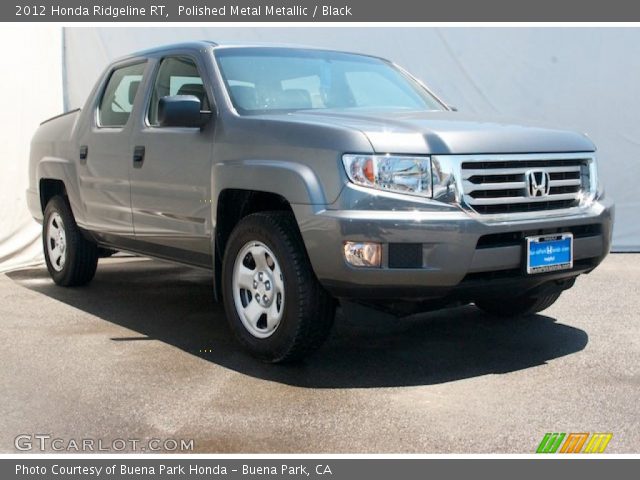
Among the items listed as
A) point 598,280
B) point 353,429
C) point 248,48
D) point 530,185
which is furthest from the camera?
point 598,280

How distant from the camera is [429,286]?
4047mm

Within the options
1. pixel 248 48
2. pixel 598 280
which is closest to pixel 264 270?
pixel 248 48

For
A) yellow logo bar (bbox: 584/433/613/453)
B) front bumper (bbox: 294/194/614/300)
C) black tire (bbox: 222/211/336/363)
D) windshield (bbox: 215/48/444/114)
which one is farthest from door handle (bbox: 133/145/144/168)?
yellow logo bar (bbox: 584/433/613/453)

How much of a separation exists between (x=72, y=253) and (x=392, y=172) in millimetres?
3602

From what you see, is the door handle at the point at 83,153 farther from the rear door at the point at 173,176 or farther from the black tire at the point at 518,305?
the black tire at the point at 518,305

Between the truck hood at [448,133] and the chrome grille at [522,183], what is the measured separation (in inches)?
2.2

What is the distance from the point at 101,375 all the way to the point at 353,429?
1.54 metres

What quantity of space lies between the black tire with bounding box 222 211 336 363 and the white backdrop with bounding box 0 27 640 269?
5.46 metres

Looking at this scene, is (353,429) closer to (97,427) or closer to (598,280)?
(97,427)

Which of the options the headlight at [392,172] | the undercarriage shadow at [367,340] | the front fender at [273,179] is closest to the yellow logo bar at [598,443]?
the undercarriage shadow at [367,340]

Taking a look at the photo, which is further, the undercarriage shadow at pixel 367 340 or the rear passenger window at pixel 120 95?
the rear passenger window at pixel 120 95

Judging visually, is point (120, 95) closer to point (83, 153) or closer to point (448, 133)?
point (83, 153)

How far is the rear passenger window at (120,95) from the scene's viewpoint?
587cm

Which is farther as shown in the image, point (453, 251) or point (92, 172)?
point (92, 172)
